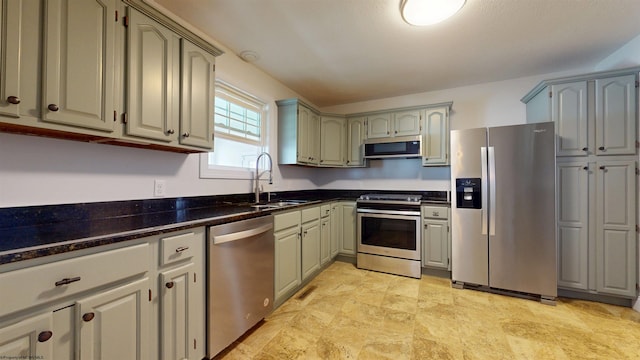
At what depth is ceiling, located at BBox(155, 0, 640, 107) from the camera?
1.83 meters

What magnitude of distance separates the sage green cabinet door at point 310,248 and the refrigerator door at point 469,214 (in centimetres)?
150

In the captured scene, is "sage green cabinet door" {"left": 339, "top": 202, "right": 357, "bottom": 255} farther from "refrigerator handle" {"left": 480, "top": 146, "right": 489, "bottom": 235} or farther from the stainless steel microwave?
"refrigerator handle" {"left": 480, "top": 146, "right": 489, "bottom": 235}

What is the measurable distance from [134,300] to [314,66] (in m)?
2.58

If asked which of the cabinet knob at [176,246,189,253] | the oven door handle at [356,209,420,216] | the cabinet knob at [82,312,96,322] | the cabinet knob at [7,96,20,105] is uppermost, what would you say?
the cabinet knob at [7,96,20,105]

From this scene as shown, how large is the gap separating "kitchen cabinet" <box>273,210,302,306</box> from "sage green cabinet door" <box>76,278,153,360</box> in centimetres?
104

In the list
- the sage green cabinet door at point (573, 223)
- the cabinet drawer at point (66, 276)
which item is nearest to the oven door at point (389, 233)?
the sage green cabinet door at point (573, 223)

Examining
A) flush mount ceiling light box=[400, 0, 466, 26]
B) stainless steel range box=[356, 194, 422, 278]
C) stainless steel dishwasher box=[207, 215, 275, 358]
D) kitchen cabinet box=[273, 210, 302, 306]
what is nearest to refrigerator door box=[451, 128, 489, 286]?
stainless steel range box=[356, 194, 422, 278]

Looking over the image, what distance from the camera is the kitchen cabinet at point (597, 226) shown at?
2.23 meters

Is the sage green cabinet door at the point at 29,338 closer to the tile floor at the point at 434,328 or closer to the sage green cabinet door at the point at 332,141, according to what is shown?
the tile floor at the point at 434,328

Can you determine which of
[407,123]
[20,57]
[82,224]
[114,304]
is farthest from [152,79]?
[407,123]

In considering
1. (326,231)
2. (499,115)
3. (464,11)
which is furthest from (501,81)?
(326,231)

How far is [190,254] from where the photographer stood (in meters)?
1.39

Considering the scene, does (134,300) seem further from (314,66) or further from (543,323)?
(543,323)

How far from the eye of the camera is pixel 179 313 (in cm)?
134
